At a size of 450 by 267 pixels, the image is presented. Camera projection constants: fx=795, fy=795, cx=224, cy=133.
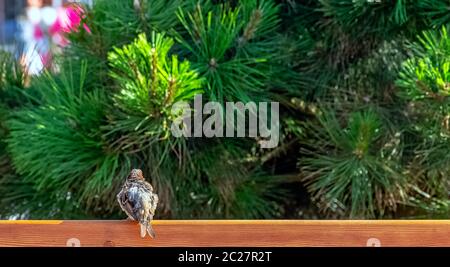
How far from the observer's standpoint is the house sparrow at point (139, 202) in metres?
0.91

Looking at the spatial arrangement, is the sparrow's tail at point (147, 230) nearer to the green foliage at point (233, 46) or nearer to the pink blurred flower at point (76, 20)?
the green foliage at point (233, 46)

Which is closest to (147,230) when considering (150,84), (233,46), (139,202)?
(139,202)

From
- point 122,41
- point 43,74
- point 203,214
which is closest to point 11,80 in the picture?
point 43,74

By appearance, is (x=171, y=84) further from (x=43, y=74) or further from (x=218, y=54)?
→ (x=43, y=74)

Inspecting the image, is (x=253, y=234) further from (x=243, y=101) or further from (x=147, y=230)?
(x=243, y=101)

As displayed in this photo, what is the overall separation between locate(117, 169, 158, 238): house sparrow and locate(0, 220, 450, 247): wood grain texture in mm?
12

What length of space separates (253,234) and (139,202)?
0.14 m

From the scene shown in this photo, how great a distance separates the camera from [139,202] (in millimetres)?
Result: 932

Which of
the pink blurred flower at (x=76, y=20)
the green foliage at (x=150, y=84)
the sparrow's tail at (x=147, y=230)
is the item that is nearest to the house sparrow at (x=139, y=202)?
the sparrow's tail at (x=147, y=230)

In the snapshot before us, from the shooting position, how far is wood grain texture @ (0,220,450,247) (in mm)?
900

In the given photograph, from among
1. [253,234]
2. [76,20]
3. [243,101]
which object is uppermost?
[76,20]

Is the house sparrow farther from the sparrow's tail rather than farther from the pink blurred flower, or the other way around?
the pink blurred flower

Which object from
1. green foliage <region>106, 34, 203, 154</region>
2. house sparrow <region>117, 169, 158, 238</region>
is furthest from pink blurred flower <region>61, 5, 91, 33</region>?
house sparrow <region>117, 169, 158, 238</region>

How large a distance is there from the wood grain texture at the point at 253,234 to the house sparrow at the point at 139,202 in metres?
0.01
